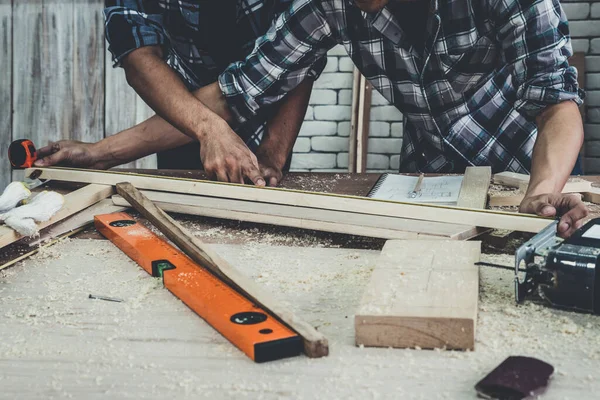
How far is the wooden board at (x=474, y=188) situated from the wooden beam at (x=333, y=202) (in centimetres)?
17

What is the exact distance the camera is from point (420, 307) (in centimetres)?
89

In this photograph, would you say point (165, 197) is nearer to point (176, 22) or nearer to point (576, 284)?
point (176, 22)

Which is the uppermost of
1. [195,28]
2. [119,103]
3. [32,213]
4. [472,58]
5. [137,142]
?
[195,28]

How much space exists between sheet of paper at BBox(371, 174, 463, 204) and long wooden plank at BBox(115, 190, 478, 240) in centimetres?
23

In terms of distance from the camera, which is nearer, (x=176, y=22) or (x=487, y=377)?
(x=487, y=377)

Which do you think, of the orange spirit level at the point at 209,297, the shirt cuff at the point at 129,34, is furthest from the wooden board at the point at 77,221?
the shirt cuff at the point at 129,34

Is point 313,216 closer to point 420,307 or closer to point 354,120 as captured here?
point 420,307

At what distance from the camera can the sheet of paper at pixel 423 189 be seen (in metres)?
1.67

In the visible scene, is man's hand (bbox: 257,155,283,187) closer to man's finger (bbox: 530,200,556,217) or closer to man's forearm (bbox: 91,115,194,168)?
man's forearm (bbox: 91,115,194,168)

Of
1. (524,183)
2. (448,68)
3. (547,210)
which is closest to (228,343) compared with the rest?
(547,210)

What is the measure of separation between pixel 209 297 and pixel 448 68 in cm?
123

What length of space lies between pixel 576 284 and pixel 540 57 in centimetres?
86

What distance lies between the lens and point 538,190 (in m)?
1.55

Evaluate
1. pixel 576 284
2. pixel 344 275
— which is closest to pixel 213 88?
pixel 344 275
